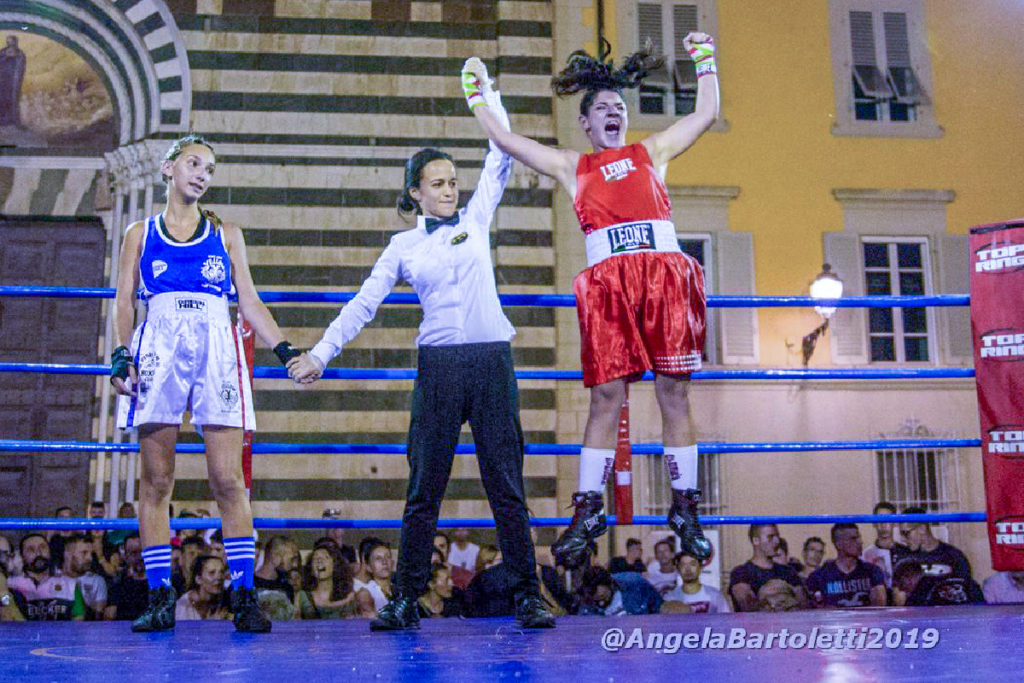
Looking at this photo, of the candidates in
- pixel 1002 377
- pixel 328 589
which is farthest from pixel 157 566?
pixel 328 589

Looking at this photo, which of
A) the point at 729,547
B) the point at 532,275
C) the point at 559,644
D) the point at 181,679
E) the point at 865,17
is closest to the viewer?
the point at 181,679

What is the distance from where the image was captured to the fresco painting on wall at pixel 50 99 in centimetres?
1205

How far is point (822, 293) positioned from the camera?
11734mm

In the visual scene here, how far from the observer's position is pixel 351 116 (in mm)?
11688

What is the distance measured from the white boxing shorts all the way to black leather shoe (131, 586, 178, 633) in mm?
614

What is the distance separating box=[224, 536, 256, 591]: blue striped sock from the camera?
3586 millimetres

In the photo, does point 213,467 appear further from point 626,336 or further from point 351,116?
point 351,116

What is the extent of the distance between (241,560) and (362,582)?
453 cm

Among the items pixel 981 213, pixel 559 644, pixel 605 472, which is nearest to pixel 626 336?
pixel 605 472

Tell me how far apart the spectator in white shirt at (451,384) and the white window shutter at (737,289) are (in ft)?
32.0

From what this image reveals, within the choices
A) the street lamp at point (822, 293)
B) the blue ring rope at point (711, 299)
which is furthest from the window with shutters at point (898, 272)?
the blue ring rope at point (711, 299)

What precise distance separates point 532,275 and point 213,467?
323 inches

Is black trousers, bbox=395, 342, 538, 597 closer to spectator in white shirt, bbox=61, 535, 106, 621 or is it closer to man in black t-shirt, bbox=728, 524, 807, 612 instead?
man in black t-shirt, bbox=728, 524, 807, 612

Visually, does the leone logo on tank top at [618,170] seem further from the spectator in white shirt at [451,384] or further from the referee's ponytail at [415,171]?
the referee's ponytail at [415,171]
